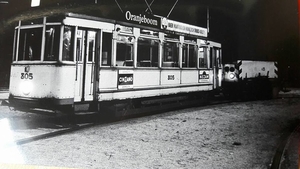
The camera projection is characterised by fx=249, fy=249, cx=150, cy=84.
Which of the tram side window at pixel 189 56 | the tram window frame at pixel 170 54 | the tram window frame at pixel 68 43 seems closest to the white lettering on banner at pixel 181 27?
the tram window frame at pixel 170 54

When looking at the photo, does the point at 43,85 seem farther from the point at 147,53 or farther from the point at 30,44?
the point at 147,53

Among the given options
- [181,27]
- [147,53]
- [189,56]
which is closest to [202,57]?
[189,56]

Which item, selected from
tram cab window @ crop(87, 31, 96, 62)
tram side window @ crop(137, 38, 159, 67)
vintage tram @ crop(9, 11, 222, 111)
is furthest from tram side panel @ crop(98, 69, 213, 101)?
tram cab window @ crop(87, 31, 96, 62)

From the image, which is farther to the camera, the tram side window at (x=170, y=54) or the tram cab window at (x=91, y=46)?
the tram side window at (x=170, y=54)

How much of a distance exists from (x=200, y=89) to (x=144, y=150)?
7.19 ft

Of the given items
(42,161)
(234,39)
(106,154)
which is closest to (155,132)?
(106,154)

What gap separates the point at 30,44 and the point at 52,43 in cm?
33

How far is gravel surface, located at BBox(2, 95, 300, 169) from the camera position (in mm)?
2031

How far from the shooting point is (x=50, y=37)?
2.97 meters

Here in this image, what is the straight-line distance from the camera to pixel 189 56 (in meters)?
4.34

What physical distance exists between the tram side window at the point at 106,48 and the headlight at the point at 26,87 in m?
0.93

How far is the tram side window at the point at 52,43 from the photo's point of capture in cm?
296

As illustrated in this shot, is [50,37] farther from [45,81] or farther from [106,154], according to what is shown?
[106,154]

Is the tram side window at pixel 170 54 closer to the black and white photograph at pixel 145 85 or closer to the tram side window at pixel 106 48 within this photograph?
the black and white photograph at pixel 145 85
